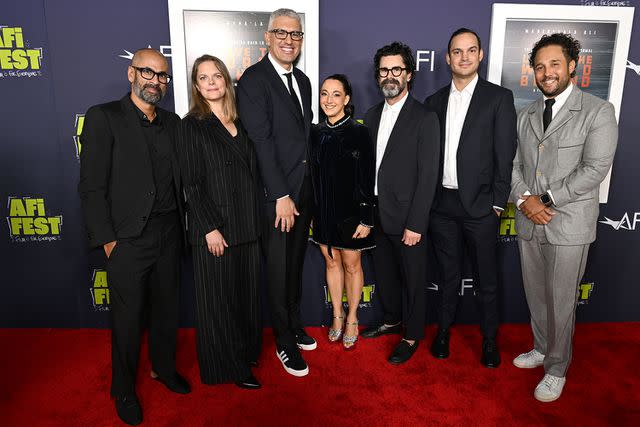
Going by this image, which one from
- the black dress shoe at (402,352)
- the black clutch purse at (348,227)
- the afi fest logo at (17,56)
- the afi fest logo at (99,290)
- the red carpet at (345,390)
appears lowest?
the red carpet at (345,390)

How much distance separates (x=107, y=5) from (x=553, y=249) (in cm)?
317

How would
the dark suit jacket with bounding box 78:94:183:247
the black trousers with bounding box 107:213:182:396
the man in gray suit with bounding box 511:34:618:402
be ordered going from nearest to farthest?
1. the dark suit jacket with bounding box 78:94:183:247
2. the black trousers with bounding box 107:213:182:396
3. the man in gray suit with bounding box 511:34:618:402

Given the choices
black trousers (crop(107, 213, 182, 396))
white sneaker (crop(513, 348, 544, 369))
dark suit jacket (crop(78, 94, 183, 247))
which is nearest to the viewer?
dark suit jacket (crop(78, 94, 183, 247))

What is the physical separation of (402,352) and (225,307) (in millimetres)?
1200

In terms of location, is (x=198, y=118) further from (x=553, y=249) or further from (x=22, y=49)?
(x=553, y=249)

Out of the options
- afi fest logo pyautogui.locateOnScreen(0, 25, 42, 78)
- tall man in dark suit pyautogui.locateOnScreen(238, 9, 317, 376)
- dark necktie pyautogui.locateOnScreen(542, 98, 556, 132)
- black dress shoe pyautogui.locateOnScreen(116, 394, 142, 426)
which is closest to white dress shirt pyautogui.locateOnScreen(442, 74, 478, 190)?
dark necktie pyautogui.locateOnScreen(542, 98, 556, 132)

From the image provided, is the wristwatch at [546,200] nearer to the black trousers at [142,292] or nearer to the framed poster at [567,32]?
the framed poster at [567,32]

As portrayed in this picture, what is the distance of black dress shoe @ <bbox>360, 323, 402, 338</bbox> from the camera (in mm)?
3193

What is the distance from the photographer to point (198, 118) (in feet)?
7.61

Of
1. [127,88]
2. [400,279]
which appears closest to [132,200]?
[127,88]

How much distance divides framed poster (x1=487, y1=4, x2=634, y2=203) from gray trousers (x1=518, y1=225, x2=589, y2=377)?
1170 mm

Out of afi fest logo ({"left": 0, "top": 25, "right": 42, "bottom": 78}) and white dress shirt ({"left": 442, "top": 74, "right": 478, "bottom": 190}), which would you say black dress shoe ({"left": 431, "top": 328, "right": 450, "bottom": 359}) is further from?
afi fest logo ({"left": 0, "top": 25, "right": 42, "bottom": 78})

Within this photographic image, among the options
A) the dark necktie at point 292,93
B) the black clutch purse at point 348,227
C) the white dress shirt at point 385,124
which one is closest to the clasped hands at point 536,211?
the white dress shirt at point 385,124

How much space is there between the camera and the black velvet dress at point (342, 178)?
8.67 feet
